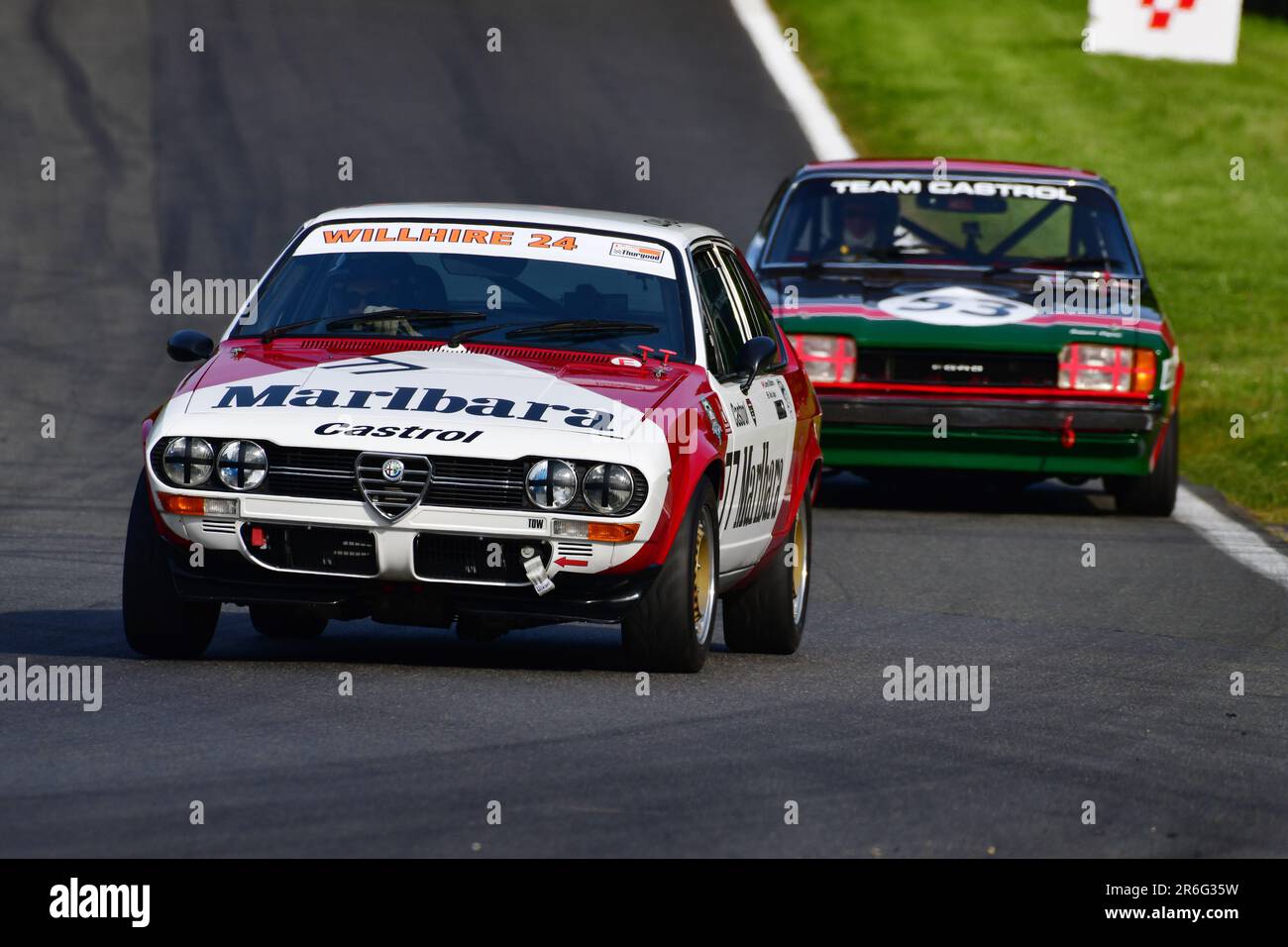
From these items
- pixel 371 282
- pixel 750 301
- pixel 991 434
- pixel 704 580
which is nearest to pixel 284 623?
pixel 371 282

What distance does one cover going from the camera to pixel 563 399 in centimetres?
804

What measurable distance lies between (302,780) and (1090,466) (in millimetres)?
8225

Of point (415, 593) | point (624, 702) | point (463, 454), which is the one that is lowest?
point (624, 702)

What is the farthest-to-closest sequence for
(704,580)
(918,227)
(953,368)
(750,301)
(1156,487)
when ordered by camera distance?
(918,227)
(1156,487)
(953,368)
(750,301)
(704,580)

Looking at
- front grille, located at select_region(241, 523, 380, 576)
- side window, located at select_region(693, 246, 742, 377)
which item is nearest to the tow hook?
front grille, located at select_region(241, 523, 380, 576)

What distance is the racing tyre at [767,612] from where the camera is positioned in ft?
30.5

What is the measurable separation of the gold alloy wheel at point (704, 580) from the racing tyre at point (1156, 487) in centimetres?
599

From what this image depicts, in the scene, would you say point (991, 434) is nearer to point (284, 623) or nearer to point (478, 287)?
point (478, 287)

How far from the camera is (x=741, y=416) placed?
889cm

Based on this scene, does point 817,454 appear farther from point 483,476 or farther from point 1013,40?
point 1013,40

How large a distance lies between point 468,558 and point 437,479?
259 millimetres

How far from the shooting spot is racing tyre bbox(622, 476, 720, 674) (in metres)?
8.07

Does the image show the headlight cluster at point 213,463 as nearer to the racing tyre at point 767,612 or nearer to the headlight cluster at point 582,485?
the headlight cluster at point 582,485

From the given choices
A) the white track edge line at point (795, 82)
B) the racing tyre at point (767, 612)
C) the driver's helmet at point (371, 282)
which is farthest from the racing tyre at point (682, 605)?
the white track edge line at point (795, 82)
